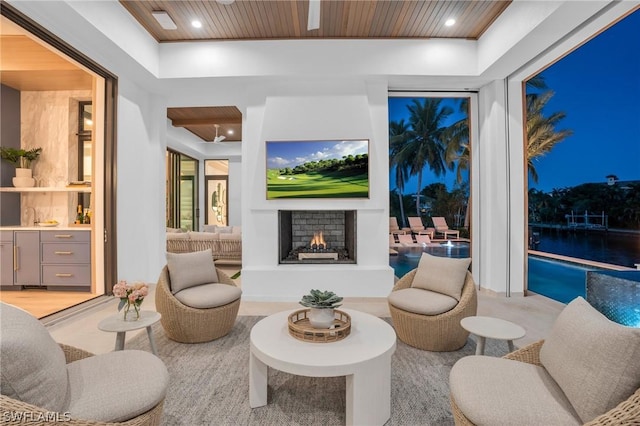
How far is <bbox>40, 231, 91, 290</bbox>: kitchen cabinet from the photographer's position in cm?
423

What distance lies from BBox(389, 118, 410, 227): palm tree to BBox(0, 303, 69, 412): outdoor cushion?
8.21 metres

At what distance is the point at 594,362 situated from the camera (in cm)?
125

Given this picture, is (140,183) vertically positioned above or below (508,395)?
above

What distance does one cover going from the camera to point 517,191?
4504 millimetres

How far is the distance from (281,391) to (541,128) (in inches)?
220

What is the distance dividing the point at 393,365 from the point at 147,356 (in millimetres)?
1714

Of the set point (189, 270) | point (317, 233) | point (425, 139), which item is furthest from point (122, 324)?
point (425, 139)

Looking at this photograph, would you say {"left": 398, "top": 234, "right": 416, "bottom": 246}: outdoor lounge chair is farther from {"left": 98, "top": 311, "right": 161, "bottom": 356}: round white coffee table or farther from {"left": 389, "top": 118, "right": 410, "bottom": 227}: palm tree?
{"left": 98, "top": 311, "right": 161, "bottom": 356}: round white coffee table

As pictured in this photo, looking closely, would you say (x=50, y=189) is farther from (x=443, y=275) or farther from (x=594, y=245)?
(x=594, y=245)

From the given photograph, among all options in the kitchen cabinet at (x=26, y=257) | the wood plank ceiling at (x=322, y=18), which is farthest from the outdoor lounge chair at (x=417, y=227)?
the kitchen cabinet at (x=26, y=257)

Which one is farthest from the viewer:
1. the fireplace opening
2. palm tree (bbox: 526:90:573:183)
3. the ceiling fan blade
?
palm tree (bbox: 526:90:573:183)

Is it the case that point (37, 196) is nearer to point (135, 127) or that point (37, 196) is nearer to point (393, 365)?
point (135, 127)

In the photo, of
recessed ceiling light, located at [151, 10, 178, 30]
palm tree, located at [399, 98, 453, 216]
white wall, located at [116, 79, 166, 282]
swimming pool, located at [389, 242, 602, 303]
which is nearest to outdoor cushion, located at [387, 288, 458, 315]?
swimming pool, located at [389, 242, 602, 303]

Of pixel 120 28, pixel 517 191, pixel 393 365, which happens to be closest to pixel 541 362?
pixel 393 365
